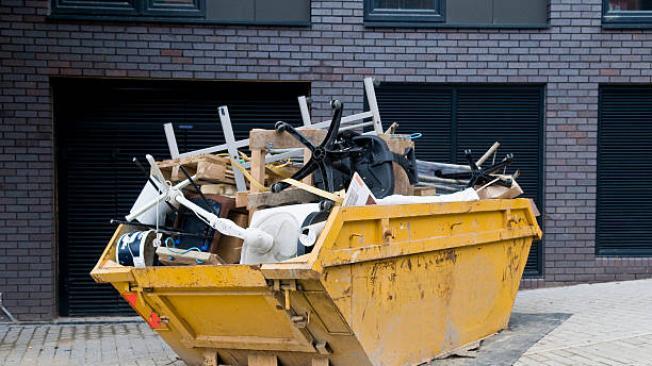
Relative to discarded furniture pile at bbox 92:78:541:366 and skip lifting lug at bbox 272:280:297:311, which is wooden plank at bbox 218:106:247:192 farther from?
skip lifting lug at bbox 272:280:297:311

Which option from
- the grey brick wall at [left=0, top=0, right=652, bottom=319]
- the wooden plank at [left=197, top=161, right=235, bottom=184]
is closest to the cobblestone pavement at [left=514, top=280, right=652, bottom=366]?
the grey brick wall at [left=0, top=0, right=652, bottom=319]

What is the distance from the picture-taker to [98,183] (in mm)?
9336

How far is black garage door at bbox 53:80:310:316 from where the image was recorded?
9289mm

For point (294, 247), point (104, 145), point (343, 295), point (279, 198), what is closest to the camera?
point (343, 295)

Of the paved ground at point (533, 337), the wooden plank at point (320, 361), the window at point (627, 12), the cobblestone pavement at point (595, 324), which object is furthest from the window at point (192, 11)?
the wooden plank at point (320, 361)

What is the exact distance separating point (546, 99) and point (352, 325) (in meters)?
5.71

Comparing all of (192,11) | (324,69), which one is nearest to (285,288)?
(324,69)

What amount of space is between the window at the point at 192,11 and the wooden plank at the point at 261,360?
4948 millimetres

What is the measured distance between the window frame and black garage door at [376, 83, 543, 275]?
2.49 ft

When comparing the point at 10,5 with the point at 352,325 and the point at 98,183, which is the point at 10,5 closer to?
Result: the point at 98,183

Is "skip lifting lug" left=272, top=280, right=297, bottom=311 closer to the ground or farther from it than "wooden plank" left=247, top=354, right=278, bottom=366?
farther from it

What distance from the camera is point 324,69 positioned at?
9398 mm

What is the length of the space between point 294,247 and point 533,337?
9.09 ft

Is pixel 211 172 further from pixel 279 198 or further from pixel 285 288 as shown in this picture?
pixel 285 288
